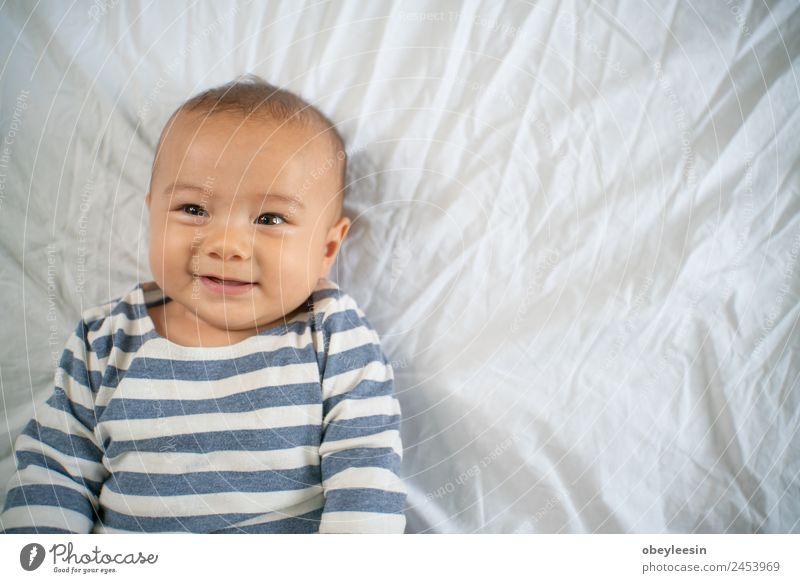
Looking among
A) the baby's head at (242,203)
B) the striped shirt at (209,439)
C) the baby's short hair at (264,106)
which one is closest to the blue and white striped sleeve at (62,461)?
the striped shirt at (209,439)

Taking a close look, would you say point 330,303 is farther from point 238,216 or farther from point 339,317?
point 238,216

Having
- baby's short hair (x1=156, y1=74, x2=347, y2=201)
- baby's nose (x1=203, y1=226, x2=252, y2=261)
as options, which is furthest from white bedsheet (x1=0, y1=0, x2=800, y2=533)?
baby's nose (x1=203, y1=226, x2=252, y2=261)

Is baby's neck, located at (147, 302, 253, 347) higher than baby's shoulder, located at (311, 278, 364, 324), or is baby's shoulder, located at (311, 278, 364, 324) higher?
baby's shoulder, located at (311, 278, 364, 324)

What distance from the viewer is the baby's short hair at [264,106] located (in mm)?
555

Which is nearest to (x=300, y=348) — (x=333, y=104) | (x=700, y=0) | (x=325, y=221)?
(x=325, y=221)

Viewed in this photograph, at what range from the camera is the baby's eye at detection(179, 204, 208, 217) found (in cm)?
55

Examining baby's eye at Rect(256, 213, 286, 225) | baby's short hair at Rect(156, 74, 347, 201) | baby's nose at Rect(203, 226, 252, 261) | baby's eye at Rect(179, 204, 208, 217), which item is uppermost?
baby's short hair at Rect(156, 74, 347, 201)

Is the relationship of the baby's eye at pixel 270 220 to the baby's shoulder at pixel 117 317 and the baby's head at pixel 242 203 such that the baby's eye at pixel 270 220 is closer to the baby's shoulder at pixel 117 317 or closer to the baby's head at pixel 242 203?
the baby's head at pixel 242 203

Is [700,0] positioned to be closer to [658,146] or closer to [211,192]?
[658,146]

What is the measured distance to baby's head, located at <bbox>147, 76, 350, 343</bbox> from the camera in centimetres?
54

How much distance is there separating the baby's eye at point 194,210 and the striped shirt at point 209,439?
0.12 m

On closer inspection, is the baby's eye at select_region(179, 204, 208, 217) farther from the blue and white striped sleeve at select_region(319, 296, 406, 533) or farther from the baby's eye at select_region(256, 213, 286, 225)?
the blue and white striped sleeve at select_region(319, 296, 406, 533)

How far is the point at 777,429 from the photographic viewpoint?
593 mm
